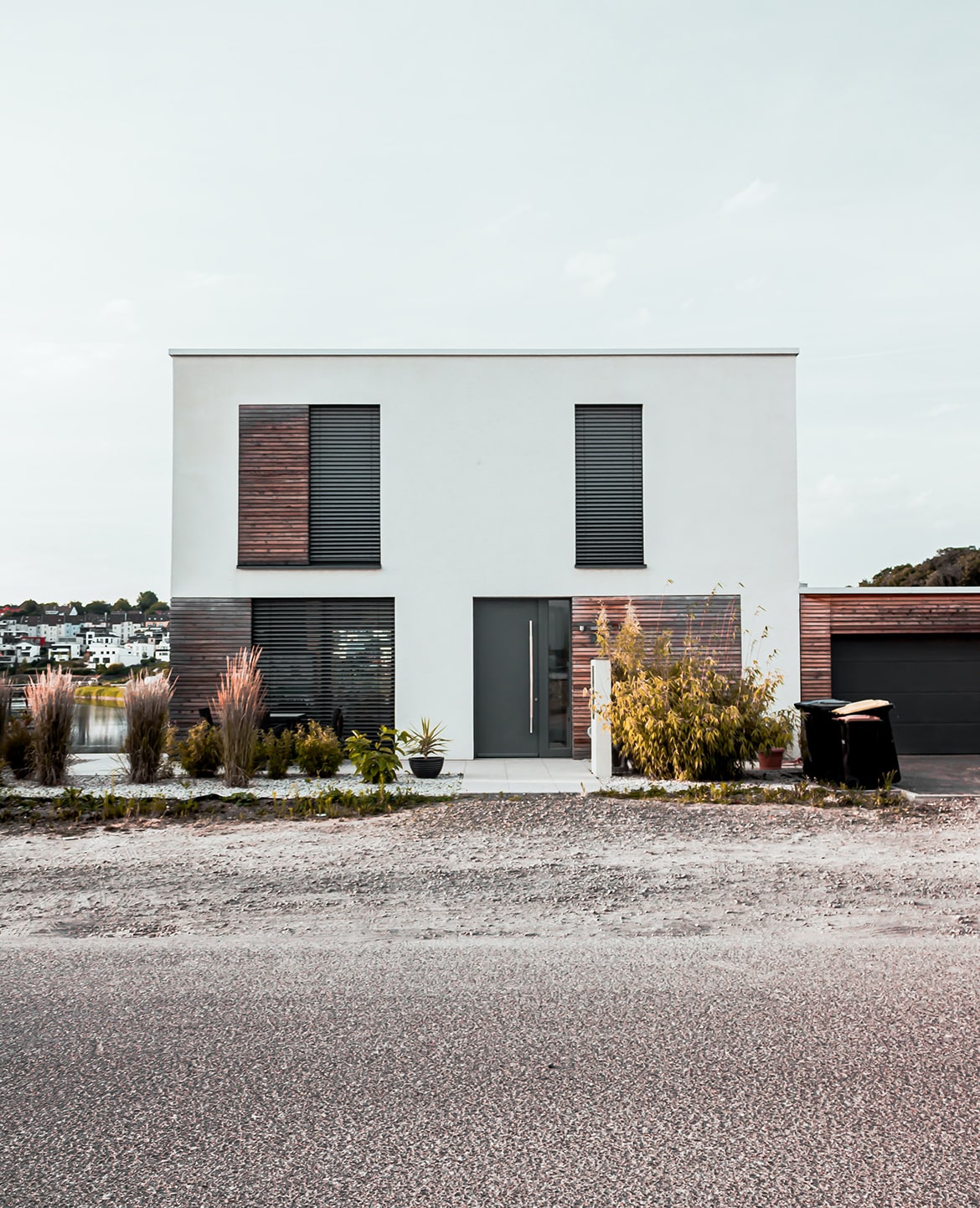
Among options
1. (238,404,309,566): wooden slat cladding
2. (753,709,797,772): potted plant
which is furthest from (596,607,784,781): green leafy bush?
(238,404,309,566): wooden slat cladding

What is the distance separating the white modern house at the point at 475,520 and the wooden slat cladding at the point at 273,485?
0.03 m

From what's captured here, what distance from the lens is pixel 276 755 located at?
11.0 meters

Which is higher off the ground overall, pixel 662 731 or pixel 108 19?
pixel 108 19

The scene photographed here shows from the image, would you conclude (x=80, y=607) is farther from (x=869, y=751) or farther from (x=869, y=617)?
(x=869, y=751)

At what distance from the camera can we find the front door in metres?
13.4

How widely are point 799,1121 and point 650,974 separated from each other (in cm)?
148

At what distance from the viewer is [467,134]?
42.8ft

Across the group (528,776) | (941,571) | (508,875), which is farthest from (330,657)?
(941,571)

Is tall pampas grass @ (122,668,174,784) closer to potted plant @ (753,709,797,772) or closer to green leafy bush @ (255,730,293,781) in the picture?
green leafy bush @ (255,730,293,781)

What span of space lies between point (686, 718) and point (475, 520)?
14.1 feet

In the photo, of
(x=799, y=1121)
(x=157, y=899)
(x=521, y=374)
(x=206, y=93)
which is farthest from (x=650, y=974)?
(x=206, y=93)

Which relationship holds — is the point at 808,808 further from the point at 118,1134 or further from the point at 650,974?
the point at 118,1134

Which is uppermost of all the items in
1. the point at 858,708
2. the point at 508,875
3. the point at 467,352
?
the point at 467,352

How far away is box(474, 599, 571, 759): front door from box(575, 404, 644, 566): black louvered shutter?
40.3 inches
